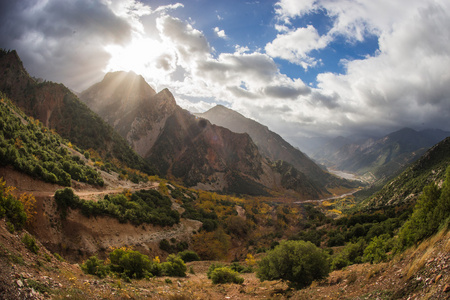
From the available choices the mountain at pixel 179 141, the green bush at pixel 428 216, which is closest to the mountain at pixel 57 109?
the mountain at pixel 179 141

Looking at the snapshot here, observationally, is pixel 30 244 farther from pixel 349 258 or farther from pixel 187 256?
pixel 187 256

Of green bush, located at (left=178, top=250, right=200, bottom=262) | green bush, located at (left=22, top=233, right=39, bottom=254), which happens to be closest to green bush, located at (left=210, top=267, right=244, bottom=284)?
green bush, located at (left=22, top=233, right=39, bottom=254)

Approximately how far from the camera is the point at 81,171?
49.3 meters

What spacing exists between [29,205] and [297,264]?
29871 millimetres

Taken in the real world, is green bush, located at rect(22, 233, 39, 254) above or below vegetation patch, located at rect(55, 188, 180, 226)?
above

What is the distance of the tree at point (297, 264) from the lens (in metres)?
17.4

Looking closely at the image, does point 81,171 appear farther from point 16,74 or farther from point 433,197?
point 16,74

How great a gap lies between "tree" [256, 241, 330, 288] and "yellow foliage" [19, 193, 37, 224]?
26613mm

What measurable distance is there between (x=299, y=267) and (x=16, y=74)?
127582 millimetres

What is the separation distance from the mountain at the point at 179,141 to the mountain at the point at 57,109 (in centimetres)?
4604

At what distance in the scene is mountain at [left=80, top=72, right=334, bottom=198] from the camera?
152m

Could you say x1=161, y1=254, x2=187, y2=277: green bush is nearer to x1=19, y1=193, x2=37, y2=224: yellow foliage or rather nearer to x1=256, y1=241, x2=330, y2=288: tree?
x1=256, y1=241, x2=330, y2=288: tree

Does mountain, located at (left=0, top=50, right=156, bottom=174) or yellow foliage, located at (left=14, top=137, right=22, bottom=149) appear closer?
yellow foliage, located at (left=14, top=137, right=22, bottom=149)

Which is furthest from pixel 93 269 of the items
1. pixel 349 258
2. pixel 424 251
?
pixel 349 258
